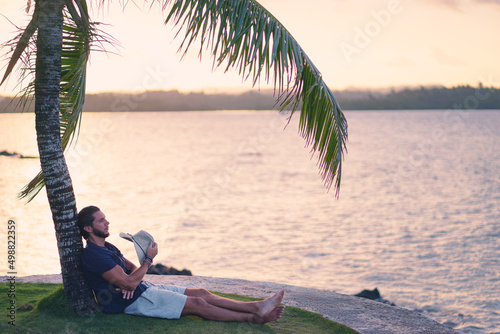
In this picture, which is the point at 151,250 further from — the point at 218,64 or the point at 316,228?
the point at 316,228

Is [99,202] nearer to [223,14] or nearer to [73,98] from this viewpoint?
[73,98]

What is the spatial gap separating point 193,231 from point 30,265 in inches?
326

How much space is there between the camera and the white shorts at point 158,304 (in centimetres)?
578

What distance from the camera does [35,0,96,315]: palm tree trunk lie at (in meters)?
5.48

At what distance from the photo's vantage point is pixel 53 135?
218 inches

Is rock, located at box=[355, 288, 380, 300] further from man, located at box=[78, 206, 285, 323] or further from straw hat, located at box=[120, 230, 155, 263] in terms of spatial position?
straw hat, located at box=[120, 230, 155, 263]

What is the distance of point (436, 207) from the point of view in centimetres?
3130

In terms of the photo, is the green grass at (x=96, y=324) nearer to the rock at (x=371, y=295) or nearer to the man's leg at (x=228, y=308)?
the man's leg at (x=228, y=308)

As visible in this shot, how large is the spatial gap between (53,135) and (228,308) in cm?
262

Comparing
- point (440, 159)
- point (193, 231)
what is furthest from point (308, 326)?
point (440, 159)

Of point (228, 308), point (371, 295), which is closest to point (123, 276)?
point (228, 308)

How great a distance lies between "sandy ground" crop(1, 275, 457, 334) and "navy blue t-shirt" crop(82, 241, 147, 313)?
269cm

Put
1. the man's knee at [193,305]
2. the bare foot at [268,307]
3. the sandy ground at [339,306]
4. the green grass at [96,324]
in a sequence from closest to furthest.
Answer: the green grass at [96,324]
the man's knee at [193,305]
the bare foot at [268,307]
the sandy ground at [339,306]

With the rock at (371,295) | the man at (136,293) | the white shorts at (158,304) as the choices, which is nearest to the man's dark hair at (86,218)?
the man at (136,293)
